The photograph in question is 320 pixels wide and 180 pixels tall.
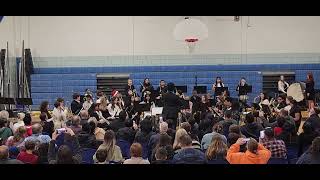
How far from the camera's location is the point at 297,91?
55.1 ft

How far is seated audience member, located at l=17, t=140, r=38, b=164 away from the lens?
665cm

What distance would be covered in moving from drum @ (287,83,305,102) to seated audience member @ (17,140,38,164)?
38.4 feet

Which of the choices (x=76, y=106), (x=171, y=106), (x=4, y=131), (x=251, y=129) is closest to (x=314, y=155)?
(x=251, y=129)

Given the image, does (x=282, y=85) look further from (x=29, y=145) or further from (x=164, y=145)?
(x=29, y=145)

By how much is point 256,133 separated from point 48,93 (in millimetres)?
13048

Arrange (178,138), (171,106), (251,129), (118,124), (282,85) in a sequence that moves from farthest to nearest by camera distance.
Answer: (282,85) → (171,106) → (118,124) → (251,129) → (178,138)

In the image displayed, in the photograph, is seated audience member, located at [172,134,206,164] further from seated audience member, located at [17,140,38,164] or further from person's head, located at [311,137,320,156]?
seated audience member, located at [17,140,38,164]

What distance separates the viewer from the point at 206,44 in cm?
2073

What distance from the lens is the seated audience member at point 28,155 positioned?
6.65m

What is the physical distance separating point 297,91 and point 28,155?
39.4ft

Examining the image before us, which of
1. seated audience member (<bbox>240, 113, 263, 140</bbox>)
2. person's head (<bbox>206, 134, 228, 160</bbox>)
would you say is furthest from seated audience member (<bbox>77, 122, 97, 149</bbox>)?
seated audience member (<bbox>240, 113, 263, 140</bbox>)
